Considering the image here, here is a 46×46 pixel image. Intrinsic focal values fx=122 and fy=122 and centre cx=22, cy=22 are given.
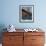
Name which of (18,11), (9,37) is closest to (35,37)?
(9,37)

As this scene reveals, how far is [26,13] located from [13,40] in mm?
1084

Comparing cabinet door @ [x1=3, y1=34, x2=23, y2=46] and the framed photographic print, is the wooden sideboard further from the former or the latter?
the framed photographic print

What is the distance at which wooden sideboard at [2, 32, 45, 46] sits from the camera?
371cm

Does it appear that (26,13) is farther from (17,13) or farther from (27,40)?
(27,40)

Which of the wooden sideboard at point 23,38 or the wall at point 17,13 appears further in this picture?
the wall at point 17,13

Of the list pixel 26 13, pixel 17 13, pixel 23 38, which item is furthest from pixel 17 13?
pixel 23 38

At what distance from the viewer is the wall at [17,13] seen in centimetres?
420

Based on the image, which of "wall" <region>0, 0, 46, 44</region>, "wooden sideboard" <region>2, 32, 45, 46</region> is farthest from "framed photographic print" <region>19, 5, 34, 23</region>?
"wooden sideboard" <region>2, 32, 45, 46</region>

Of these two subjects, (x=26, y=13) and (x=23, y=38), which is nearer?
(x=23, y=38)

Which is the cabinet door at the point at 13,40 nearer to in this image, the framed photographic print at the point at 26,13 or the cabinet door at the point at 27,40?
the cabinet door at the point at 27,40

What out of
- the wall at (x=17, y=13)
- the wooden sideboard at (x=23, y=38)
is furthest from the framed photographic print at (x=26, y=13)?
the wooden sideboard at (x=23, y=38)

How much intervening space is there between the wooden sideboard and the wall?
1.94 ft

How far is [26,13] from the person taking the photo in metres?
4.23

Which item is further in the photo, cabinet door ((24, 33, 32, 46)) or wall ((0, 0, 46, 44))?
wall ((0, 0, 46, 44))
